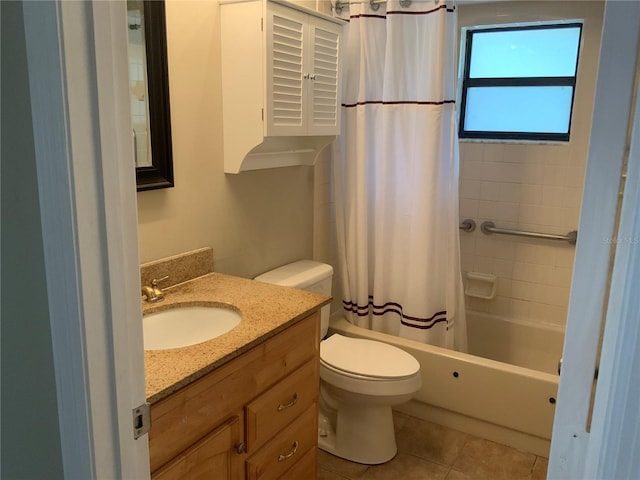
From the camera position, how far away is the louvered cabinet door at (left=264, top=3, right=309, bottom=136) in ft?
6.73

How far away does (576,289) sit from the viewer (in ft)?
2.28

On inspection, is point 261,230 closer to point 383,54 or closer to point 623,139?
point 383,54

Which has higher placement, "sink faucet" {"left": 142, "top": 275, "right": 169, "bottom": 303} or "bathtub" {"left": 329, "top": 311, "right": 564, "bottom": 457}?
"sink faucet" {"left": 142, "top": 275, "right": 169, "bottom": 303}

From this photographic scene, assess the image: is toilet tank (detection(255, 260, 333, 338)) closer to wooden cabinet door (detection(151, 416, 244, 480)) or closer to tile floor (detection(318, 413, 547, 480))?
tile floor (detection(318, 413, 547, 480))

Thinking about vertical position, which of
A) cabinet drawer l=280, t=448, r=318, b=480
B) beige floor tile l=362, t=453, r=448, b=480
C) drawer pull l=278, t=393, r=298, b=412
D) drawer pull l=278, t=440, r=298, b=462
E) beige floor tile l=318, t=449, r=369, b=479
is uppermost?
drawer pull l=278, t=393, r=298, b=412

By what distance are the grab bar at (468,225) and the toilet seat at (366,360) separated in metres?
1.08

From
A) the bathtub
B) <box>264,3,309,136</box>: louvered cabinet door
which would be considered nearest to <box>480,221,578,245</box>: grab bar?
the bathtub

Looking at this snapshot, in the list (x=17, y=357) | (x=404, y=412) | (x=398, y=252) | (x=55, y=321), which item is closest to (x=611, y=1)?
(x=55, y=321)

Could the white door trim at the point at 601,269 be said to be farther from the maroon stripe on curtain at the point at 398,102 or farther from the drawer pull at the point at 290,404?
the maroon stripe on curtain at the point at 398,102

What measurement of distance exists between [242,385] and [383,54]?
173 centimetres

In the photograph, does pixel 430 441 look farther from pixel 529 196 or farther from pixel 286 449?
pixel 529 196

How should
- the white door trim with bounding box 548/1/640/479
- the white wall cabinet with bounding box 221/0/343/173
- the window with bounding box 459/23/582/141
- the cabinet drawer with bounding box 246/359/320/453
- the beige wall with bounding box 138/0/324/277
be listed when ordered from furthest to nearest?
the window with bounding box 459/23/582/141 → the white wall cabinet with bounding box 221/0/343/173 → the beige wall with bounding box 138/0/324/277 → the cabinet drawer with bounding box 246/359/320/453 → the white door trim with bounding box 548/1/640/479

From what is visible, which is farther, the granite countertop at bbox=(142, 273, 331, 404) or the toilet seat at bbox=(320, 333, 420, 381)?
the toilet seat at bbox=(320, 333, 420, 381)

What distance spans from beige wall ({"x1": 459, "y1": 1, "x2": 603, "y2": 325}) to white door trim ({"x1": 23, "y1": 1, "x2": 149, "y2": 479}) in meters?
2.63
